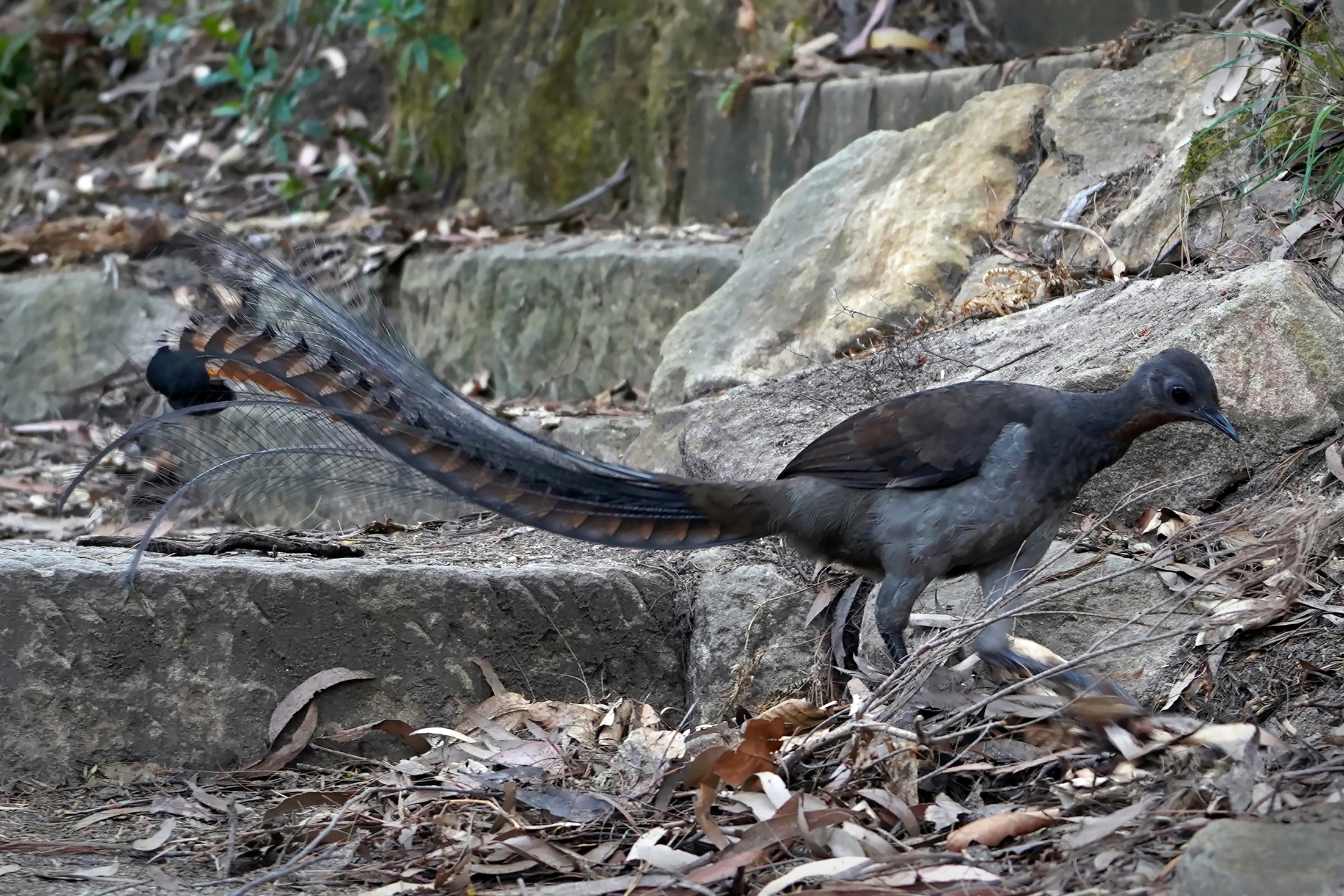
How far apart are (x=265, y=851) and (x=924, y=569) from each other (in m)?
1.54

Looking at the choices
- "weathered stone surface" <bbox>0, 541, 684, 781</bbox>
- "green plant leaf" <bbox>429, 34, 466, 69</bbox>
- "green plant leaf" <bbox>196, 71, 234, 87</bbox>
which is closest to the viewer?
"weathered stone surface" <bbox>0, 541, 684, 781</bbox>

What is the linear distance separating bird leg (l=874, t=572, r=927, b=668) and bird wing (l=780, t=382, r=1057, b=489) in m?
0.23

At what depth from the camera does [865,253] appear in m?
5.11

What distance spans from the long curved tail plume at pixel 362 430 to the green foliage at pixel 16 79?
7694 mm

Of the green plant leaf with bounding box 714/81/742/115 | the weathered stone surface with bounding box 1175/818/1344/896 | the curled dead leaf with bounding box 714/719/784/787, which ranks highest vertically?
the green plant leaf with bounding box 714/81/742/115

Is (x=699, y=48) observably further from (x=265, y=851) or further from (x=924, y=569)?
(x=265, y=851)

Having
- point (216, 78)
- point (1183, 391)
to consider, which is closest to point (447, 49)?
point (216, 78)

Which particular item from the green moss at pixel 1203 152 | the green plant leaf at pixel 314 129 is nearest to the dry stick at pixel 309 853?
the green moss at pixel 1203 152

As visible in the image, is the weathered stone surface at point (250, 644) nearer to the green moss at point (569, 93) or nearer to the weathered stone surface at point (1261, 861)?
the weathered stone surface at point (1261, 861)

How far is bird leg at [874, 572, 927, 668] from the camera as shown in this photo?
3.23 m

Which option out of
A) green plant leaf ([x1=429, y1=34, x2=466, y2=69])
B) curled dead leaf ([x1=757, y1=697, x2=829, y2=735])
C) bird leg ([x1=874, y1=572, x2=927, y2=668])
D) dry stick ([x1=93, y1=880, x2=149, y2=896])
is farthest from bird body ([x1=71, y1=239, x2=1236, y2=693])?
green plant leaf ([x1=429, y1=34, x2=466, y2=69])

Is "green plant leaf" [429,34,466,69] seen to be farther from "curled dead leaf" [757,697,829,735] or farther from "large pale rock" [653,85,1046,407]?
"curled dead leaf" [757,697,829,735]

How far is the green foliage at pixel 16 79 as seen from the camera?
9773 mm

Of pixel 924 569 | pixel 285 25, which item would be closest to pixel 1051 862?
pixel 924 569
